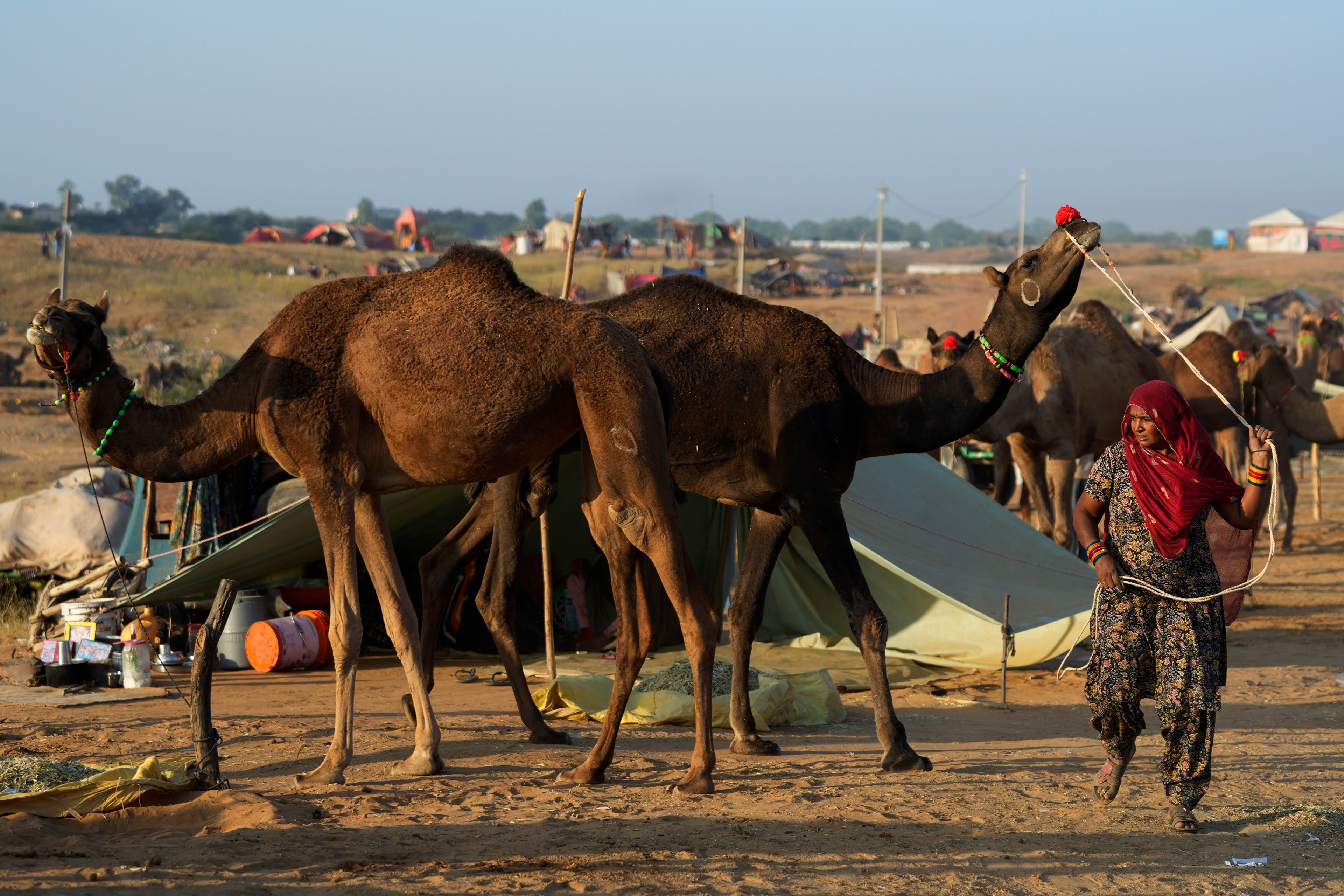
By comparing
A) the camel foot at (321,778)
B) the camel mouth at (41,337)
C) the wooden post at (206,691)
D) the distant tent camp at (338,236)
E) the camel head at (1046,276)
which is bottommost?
the camel foot at (321,778)

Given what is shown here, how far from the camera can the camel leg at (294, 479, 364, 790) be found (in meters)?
5.75

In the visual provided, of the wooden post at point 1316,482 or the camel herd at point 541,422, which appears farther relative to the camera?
the wooden post at point 1316,482

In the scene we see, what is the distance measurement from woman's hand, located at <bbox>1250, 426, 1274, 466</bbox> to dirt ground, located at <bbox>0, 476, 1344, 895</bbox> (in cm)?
156

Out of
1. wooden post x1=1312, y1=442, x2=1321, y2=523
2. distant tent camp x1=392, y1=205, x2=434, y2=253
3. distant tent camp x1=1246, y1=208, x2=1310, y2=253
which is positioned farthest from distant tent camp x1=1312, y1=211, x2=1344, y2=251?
wooden post x1=1312, y1=442, x2=1321, y2=523

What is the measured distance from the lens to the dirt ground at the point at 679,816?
4.60m

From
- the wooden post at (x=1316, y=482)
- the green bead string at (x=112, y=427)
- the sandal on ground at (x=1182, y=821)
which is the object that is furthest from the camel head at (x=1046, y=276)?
the wooden post at (x=1316, y=482)

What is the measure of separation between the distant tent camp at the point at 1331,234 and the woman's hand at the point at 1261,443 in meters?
88.6

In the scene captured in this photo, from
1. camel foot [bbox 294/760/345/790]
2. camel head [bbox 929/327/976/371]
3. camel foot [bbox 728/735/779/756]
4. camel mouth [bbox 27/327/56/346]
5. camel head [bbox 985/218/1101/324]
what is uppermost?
camel head [bbox 985/218/1101/324]

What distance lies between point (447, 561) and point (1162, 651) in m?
3.63

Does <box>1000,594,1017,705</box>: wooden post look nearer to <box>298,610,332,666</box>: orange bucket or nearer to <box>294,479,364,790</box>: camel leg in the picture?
<box>294,479,364,790</box>: camel leg

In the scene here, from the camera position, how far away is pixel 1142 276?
65.3 metres

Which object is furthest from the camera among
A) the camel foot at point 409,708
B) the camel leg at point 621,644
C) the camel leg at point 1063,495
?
the camel leg at point 1063,495

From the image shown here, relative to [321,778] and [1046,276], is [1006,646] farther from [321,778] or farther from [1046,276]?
[321,778]

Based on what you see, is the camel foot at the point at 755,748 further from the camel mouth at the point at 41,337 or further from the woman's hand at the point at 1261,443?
the camel mouth at the point at 41,337
